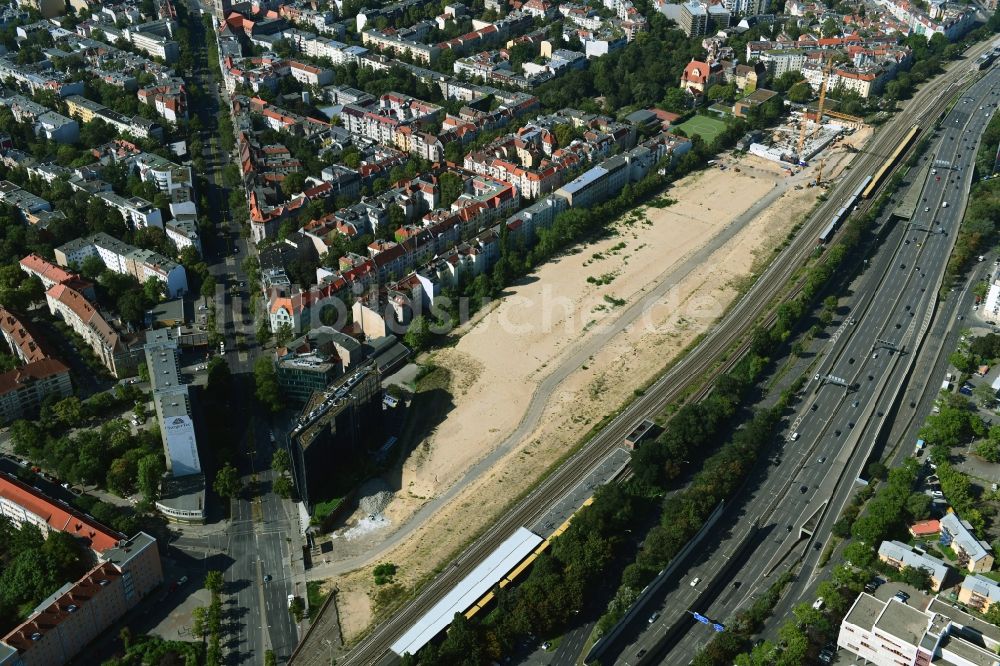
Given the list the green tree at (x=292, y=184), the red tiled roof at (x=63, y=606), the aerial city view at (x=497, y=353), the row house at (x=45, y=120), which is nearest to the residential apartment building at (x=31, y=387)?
the aerial city view at (x=497, y=353)

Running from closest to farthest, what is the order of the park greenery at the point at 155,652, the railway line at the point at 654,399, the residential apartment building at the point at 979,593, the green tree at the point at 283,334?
the park greenery at the point at 155,652 → the residential apartment building at the point at 979,593 → the railway line at the point at 654,399 → the green tree at the point at 283,334

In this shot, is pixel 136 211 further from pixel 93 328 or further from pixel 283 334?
pixel 283 334

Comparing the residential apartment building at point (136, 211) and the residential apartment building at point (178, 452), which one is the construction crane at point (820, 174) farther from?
the residential apartment building at point (178, 452)

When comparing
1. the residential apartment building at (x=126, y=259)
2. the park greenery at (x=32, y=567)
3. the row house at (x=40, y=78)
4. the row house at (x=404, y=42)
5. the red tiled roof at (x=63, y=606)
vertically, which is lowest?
the park greenery at (x=32, y=567)

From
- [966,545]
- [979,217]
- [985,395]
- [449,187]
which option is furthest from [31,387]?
[979,217]

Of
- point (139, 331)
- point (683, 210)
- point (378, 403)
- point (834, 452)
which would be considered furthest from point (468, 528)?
point (683, 210)

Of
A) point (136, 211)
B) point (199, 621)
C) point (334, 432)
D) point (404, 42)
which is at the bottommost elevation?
point (199, 621)

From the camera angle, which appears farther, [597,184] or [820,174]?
[820,174]

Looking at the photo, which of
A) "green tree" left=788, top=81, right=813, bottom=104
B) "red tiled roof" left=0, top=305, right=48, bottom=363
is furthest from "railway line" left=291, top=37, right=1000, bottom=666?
"red tiled roof" left=0, top=305, right=48, bottom=363
